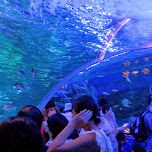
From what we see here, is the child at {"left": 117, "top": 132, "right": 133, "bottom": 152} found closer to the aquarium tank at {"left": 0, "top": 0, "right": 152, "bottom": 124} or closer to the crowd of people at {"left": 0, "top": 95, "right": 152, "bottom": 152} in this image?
the crowd of people at {"left": 0, "top": 95, "right": 152, "bottom": 152}

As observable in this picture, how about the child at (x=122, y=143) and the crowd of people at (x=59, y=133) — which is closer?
the crowd of people at (x=59, y=133)

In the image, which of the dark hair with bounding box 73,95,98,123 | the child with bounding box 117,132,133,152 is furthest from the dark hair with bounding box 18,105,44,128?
the child with bounding box 117,132,133,152

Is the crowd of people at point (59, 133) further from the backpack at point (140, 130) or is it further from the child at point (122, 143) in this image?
the child at point (122, 143)

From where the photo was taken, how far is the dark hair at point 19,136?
1083 mm

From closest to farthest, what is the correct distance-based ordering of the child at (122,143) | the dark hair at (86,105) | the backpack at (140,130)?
the dark hair at (86,105), the backpack at (140,130), the child at (122,143)

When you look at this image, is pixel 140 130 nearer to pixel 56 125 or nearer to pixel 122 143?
pixel 122 143

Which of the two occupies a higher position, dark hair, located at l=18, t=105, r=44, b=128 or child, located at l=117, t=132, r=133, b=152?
dark hair, located at l=18, t=105, r=44, b=128

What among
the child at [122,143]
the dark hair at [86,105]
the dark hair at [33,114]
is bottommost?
the child at [122,143]

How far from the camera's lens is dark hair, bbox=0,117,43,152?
108 cm

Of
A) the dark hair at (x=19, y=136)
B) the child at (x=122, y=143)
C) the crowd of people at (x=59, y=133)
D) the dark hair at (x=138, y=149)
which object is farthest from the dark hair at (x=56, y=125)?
the dark hair at (x=138, y=149)

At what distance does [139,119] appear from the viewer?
3.66 m

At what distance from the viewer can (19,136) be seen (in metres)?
1.10

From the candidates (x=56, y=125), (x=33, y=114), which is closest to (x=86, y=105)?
(x=56, y=125)

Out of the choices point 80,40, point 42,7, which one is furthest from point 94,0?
point 80,40
